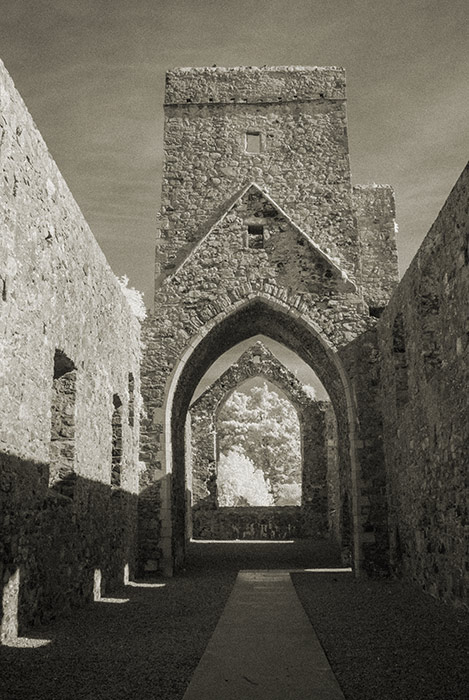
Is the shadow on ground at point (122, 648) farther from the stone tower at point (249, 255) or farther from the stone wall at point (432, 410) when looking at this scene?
the stone tower at point (249, 255)

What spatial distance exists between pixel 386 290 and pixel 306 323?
19.4 feet

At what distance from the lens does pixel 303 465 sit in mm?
20375

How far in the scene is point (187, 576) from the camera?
11156 millimetres

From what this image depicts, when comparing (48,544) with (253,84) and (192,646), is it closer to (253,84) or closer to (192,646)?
(192,646)

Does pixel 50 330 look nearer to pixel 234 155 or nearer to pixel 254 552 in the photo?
pixel 234 155

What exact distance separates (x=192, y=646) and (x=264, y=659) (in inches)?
32.5

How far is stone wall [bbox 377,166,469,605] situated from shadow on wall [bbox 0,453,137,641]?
13.4 feet

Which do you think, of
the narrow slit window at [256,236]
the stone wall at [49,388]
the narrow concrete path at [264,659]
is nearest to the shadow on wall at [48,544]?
the stone wall at [49,388]

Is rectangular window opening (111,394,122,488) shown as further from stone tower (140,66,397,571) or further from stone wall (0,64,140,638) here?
stone tower (140,66,397,571)

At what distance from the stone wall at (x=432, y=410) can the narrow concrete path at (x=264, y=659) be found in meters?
1.84

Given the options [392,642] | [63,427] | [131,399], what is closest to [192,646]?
[392,642]

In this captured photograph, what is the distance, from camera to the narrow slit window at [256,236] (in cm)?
1264

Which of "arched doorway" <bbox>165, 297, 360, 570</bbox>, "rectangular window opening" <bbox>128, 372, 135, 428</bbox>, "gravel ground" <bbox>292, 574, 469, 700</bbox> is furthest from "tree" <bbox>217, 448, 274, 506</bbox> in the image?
"gravel ground" <bbox>292, 574, 469, 700</bbox>

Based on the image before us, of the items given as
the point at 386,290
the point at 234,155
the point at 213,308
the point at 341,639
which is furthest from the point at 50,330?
the point at 386,290
